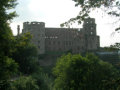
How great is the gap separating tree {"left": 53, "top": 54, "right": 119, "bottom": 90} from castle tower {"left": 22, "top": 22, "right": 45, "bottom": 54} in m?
29.0

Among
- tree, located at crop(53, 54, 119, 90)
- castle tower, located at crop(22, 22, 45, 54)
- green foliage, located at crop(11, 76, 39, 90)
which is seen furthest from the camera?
castle tower, located at crop(22, 22, 45, 54)

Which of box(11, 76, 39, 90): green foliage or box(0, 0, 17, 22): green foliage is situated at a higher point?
box(0, 0, 17, 22): green foliage

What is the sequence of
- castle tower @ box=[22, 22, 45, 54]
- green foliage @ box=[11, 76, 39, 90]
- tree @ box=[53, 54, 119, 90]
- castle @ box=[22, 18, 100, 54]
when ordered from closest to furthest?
green foliage @ box=[11, 76, 39, 90]
tree @ box=[53, 54, 119, 90]
castle tower @ box=[22, 22, 45, 54]
castle @ box=[22, 18, 100, 54]

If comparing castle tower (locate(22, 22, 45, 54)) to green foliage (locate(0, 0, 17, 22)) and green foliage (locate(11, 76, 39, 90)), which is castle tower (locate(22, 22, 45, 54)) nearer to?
green foliage (locate(11, 76, 39, 90))

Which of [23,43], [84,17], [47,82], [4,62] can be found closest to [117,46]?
[84,17]

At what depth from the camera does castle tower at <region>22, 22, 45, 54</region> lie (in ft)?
156

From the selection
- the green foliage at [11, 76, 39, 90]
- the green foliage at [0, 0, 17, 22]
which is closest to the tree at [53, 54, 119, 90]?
the green foliage at [11, 76, 39, 90]

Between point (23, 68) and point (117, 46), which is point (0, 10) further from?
point (23, 68)

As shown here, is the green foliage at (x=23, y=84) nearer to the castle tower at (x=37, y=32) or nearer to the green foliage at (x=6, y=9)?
the green foliage at (x=6, y=9)

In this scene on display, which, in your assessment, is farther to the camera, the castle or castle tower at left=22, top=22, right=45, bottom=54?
the castle

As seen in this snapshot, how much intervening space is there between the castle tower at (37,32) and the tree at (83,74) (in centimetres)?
2896

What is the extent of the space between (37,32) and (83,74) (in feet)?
105

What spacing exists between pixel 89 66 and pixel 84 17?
15.3m

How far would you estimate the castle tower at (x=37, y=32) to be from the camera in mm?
47594
